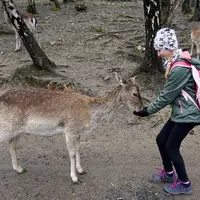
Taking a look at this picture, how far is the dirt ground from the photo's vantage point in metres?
5.30

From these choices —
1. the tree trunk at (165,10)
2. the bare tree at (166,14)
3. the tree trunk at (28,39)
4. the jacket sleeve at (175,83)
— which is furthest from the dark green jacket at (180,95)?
the tree trunk at (165,10)

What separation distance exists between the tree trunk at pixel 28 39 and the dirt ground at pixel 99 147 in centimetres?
70

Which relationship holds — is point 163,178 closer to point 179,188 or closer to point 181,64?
point 179,188

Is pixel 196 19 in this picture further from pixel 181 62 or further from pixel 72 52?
pixel 181 62

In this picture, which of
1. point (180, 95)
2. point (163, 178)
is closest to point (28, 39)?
point (163, 178)

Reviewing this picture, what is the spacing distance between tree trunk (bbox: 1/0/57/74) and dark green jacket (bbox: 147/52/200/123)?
4.94m

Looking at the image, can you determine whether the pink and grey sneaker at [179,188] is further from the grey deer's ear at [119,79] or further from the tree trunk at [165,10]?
the tree trunk at [165,10]

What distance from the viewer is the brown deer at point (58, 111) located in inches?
209

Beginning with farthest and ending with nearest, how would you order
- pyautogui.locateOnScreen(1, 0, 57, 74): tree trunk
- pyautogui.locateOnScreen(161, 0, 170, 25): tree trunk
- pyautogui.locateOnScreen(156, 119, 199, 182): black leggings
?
pyautogui.locateOnScreen(161, 0, 170, 25): tree trunk → pyautogui.locateOnScreen(1, 0, 57, 74): tree trunk → pyautogui.locateOnScreen(156, 119, 199, 182): black leggings

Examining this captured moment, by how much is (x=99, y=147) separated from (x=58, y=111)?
159 cm

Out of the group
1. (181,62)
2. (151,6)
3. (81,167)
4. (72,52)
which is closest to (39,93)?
(81,167)

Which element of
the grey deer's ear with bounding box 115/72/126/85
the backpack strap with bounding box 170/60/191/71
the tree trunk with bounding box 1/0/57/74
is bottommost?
the tree trunk with bounding box 1/0/57/74

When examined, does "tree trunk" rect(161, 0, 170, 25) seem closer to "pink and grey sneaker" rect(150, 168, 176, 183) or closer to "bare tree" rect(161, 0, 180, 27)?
"bare tree" rect(161, 0, 180, 27)

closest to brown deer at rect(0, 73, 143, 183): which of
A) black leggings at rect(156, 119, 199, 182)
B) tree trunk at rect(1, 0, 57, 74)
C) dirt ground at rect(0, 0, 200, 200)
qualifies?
dirt ground at rect(0, 0, 200, 200)
